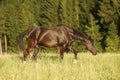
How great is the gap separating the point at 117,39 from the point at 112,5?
7.13 meters

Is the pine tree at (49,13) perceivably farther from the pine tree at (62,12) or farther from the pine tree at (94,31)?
the pine tree at (94,31)

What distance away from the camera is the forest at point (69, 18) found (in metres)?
53.0

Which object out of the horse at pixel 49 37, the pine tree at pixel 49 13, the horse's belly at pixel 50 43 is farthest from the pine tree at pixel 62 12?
the horse's belly at pixel 50 43

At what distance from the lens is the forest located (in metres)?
53.0

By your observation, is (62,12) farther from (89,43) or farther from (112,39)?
(89,43)

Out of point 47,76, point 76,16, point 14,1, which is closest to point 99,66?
point 47,76

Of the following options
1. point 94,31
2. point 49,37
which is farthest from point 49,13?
point 49,37

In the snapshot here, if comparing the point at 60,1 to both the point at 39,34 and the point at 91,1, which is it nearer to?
the point at 91,1

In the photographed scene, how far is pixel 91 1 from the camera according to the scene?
63.2m

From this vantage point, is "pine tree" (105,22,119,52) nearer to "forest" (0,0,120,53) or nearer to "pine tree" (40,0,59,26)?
"forest" (0,0,120,53)

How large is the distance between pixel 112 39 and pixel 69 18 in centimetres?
965

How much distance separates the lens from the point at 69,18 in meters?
57.4

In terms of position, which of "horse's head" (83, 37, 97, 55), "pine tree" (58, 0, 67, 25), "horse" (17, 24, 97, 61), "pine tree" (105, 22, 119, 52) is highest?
"horse" (17, 24, 97, 61)

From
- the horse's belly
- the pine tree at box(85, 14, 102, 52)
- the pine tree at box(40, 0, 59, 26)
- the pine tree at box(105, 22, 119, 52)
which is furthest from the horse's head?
the pine tree at box(40, 0, 59, 26)
